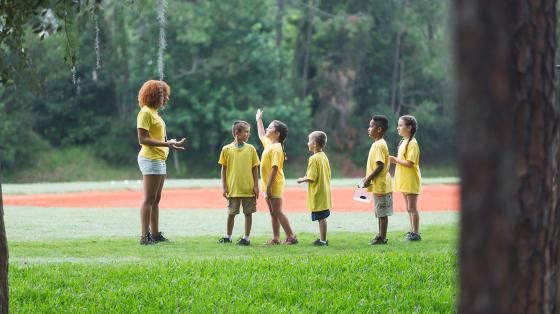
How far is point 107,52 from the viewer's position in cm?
4425

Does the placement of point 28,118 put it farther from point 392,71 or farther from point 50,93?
point 392,71

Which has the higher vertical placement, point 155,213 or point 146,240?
point 155,213

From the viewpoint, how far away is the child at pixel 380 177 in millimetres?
11297

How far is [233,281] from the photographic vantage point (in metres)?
8.03

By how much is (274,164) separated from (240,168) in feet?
1.49

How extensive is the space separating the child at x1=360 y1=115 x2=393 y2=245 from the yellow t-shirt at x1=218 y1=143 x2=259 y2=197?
1.40 meters

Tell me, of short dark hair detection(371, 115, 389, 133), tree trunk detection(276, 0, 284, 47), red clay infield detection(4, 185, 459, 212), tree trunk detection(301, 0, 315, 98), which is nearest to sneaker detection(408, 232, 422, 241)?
short dark hair detection(371, 115, 389, 133)

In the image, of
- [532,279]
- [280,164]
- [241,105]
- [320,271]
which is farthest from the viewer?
[241,105]

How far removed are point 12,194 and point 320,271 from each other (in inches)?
848

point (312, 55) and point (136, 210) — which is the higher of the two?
point (312, 55)

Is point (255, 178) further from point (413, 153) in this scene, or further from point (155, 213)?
point (413, 153)

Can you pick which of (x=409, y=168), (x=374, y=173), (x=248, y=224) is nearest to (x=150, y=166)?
(x=248, y=224)

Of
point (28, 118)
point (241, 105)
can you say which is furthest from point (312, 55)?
point (28, 118)

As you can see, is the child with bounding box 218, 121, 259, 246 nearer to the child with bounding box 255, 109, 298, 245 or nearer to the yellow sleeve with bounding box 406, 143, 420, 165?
the child with bounding box 255, 109, 298, 245
